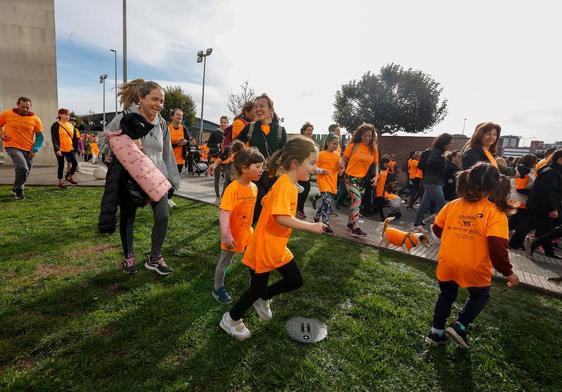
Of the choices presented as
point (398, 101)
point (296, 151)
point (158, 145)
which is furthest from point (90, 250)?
point (398, 101)

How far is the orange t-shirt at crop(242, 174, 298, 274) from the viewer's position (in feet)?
7.68

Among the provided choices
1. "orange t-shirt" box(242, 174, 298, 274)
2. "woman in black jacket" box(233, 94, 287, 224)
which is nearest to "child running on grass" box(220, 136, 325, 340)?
"orange t-shirt" box(242, 174, 298, 274)

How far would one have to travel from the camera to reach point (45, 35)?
523 inches

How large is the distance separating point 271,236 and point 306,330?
971 mm

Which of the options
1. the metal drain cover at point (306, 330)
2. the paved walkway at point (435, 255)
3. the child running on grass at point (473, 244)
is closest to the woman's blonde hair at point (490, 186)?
the child running on grass at point (473, 244)

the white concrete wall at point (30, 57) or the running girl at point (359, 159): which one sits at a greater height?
the white concrete wall at point (30, 57)

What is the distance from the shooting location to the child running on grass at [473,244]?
7.74 feet

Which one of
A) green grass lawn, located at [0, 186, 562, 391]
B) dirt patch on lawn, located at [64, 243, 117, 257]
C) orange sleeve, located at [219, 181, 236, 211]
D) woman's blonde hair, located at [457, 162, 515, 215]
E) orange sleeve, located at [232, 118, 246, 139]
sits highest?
orange sleeve, located at [232, 118, 246, 139]

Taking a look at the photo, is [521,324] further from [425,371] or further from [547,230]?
[547,230]

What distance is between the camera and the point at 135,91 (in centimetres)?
325

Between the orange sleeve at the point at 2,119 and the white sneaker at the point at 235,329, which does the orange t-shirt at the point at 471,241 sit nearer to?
the white sneaker at the point at 235,329

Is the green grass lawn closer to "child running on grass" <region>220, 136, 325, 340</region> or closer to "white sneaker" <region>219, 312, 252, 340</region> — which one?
"white sneaker" <region>219, 312, 252, 340</region>

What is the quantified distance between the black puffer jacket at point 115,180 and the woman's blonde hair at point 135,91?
0.25 metres

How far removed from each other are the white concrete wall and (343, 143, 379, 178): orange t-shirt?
566 inches
